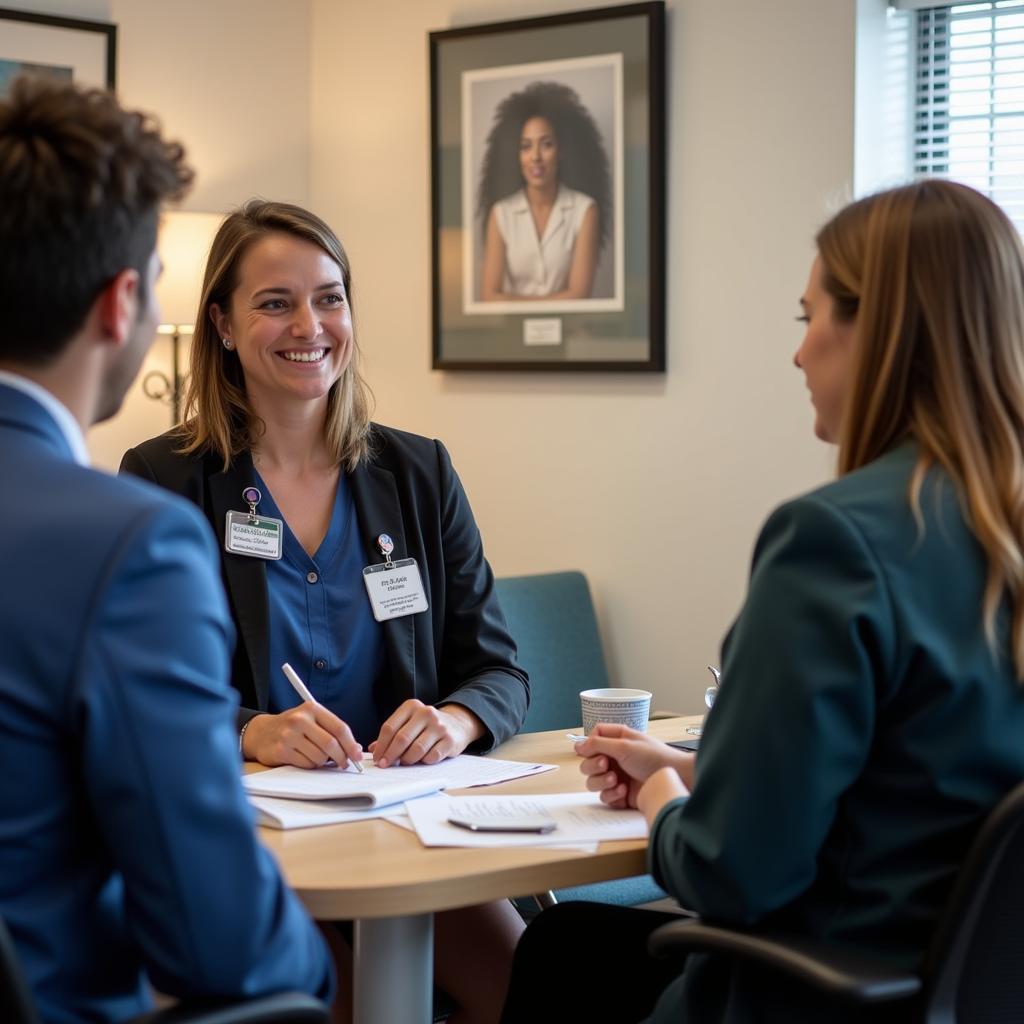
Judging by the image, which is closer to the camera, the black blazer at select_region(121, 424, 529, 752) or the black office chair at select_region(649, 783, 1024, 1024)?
the black office chair at select_region(649, 783, 1024, 1024)

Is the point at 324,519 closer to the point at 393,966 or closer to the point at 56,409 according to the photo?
→ the point at 393,966

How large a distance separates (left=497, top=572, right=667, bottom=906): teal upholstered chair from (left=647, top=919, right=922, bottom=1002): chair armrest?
6.69 ft

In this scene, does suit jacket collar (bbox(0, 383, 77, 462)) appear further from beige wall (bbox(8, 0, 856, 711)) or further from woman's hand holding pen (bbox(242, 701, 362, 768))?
beige wall (bbox(8, 0, 856, 711))

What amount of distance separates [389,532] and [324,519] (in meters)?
0.12

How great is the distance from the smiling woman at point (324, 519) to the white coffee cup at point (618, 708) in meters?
0.16

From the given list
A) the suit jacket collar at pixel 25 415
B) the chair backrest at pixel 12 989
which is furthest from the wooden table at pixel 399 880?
the suit jacket collar at pixel 25 415

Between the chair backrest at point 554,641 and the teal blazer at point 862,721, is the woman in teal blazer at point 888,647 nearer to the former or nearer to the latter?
the teal blazer at point 862,721

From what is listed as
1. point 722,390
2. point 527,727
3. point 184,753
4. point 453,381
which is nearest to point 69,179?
point 184,753

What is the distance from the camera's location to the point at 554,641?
3713mm

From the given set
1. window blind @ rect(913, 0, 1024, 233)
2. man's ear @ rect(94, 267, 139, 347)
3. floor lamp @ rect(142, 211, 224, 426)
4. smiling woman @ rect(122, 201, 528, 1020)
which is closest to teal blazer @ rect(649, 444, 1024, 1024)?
man's ear @ rect(94, 267, 139, 347)

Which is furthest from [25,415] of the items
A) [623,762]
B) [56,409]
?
[623,762]

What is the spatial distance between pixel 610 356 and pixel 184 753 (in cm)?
294

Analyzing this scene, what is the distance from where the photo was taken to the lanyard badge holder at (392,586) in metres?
2.56

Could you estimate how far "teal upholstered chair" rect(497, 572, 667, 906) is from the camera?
3611 mm
